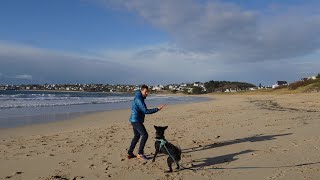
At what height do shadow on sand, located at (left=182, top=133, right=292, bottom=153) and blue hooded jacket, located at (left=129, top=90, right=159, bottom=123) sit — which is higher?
blue hooded jacket, located at (left=129, top=90, right=159, bottom=123)

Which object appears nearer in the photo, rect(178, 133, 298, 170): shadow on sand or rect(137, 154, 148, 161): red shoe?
rect(178, 133, 298, 170): shadow on sand

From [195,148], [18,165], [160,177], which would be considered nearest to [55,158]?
[18,165]

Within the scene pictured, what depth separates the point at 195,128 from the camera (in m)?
14.1

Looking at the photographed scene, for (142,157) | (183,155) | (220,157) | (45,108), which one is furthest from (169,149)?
(45,108)

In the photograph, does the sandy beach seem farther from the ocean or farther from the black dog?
the ocean

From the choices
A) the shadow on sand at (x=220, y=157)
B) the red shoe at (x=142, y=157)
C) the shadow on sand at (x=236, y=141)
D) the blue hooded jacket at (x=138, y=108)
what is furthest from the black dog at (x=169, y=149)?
the shadow on sand at (x=236, y=141)

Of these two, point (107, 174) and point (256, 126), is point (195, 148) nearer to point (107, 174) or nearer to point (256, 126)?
point (107, 174)

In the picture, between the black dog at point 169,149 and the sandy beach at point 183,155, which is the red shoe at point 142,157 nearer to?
the sandy beach at point 183,155

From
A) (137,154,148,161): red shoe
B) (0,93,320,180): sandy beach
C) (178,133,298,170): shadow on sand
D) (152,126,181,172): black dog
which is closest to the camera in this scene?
(0,93,320,180): sandy beach

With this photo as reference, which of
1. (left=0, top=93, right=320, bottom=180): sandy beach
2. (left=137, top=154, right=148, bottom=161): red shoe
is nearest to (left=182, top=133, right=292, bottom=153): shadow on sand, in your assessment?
(left=0, top=93, right=320, bottom=180): sandy beach

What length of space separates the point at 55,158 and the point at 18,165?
95 centimetres

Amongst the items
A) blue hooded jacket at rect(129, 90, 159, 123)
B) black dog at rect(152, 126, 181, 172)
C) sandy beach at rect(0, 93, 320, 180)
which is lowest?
sandy beach at rect(0, 93, 320, 180)

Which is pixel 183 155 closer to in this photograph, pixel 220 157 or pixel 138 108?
pixel 220 157

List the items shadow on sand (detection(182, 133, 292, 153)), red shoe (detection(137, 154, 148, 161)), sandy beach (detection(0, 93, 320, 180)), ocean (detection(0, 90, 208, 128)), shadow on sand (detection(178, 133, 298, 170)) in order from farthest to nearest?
1. ocean (detection(0, 90, 208, 128))
2. shadow on sand (detection(182, 133, 292, 153))
3. red shoe (detection(137, 154, 148, 161))
4. shadow on sand (detection(178, 133, 298, 170))
5. sandy beach (detection(0, 93, 320, 180))
